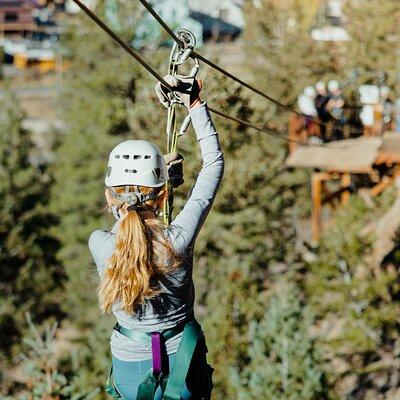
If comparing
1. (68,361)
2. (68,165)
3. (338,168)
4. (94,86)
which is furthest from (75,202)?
(68,361)

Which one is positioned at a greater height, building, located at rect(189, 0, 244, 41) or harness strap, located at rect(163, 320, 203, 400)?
building, located at rect(189, 0, 244, 41)

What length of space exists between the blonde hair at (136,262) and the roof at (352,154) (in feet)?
31.9

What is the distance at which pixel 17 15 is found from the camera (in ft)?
187

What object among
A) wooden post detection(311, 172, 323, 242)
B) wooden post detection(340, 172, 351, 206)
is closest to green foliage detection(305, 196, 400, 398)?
wooden post detection(340, 172, 351, 206)

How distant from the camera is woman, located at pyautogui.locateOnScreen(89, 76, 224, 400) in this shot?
3059mm

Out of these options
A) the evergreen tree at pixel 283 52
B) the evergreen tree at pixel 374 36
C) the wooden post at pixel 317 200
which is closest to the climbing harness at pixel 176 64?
→ the evergreen tree at pixel 374 36

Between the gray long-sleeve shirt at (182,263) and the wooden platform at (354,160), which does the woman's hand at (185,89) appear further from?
the wooden platform at (354,160)

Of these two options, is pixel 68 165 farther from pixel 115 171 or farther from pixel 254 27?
pixel 115 171

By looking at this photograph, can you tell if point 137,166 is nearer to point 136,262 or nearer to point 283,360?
point 136,262

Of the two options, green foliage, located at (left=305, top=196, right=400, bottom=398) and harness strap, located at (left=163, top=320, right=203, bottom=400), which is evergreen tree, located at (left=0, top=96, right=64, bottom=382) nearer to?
green foliage, located at (left=305, top=196, right=400, bottom=398)

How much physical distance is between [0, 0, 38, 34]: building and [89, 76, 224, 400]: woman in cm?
5530

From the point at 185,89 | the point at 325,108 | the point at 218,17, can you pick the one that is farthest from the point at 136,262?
the point at 218,17

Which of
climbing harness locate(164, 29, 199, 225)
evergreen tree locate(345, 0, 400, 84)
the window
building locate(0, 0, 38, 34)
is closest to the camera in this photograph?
climbing harness locate(164, 29, 199, 225)

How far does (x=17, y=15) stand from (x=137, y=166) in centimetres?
5648
